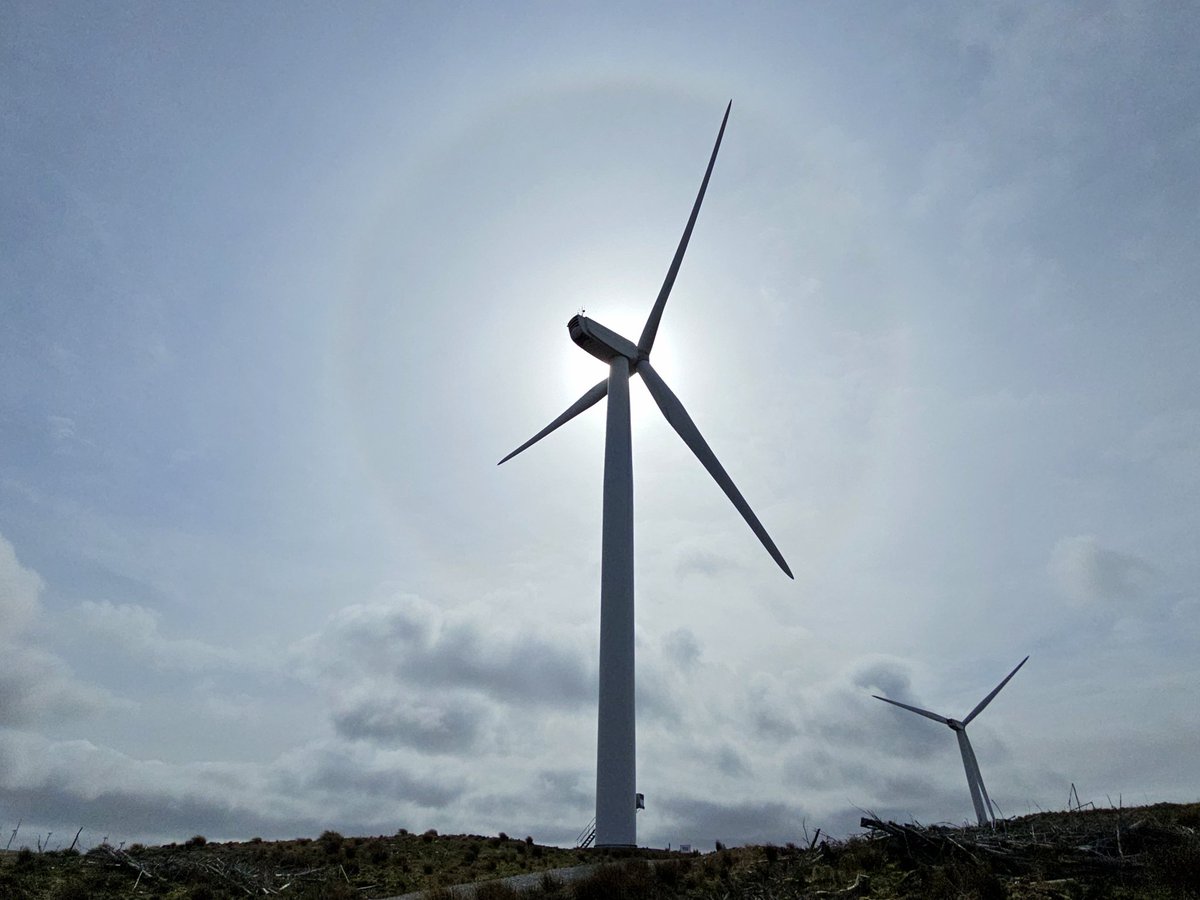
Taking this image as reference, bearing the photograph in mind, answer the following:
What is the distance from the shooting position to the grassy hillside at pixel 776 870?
16875 millimetres

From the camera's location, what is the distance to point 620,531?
1503 inches

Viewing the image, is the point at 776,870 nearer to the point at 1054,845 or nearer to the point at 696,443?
the point at 1054,845

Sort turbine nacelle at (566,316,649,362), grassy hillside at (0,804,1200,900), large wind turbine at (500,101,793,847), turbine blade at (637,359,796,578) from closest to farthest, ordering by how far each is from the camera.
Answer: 1. grassy hillside at (0,804,1200,900)
2. large wind turbine at (500,101,793,847)
3. turbine blade at (637,359,796,578)
4. turbine nacelle at (566,316,649,362)

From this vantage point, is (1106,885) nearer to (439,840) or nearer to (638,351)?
(439,840)

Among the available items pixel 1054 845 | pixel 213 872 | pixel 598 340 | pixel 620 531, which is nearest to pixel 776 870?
pixel 1054 845

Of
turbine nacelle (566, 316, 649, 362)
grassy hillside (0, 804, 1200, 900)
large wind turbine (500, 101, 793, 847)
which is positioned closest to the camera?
grassy hillside (0, 804, 1200, 900)

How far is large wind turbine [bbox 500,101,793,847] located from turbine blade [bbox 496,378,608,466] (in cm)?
7

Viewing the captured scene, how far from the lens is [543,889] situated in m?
22.4

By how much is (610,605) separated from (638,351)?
60.0 ft

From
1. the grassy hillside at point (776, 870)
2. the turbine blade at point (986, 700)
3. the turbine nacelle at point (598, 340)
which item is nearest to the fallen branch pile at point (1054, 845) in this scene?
the grassy hillside at point (776, 870)

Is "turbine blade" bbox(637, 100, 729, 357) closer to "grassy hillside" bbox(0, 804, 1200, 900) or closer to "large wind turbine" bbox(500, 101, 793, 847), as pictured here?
"large wind turbine" bbox(500, 101, 793, 847)

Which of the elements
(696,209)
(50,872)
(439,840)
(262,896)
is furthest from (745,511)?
(50,872)

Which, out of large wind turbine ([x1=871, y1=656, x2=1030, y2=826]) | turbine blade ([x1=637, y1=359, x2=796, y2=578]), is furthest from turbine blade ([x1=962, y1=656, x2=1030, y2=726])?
turbine blade ([x1=637, y1=359, x2=796, y2=578])

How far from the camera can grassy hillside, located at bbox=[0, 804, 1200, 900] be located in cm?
1688
